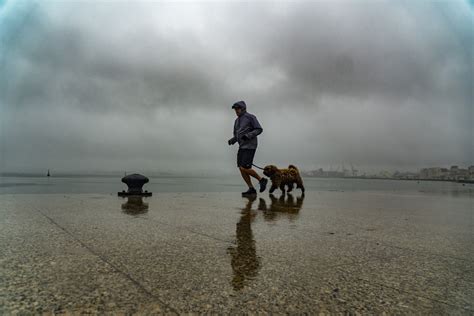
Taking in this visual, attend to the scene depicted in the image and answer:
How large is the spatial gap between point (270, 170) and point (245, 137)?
6.03 ft

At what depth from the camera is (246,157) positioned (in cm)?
880

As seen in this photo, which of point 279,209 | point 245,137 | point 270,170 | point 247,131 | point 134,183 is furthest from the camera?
point 270,170

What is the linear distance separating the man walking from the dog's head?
96 centimetres

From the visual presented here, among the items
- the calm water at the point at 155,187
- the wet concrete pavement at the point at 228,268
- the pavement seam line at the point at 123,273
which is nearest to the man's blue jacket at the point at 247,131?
the calm water at the point at 155,187

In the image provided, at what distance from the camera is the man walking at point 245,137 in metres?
8.72

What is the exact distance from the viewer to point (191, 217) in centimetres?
457

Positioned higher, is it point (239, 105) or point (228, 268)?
point (239, 105)

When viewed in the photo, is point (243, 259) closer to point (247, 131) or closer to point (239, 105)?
point (247, 131)

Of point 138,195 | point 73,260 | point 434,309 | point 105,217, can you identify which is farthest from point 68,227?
point 138,195

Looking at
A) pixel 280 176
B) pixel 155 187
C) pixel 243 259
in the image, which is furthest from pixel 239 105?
pixel 155 187

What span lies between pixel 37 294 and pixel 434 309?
7.04 ft

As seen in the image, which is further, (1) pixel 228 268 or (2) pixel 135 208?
(2) pixel 135 208

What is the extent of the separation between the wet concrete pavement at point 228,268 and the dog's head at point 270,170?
593 cm

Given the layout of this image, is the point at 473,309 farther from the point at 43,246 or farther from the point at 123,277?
the point at 43,246
